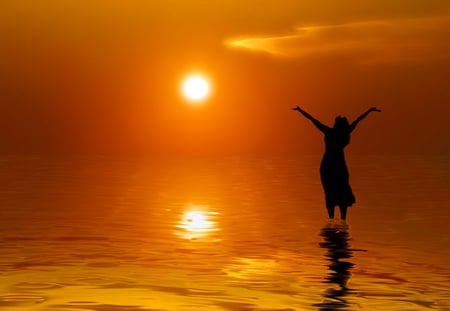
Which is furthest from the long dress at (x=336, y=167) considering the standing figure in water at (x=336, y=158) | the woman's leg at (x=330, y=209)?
the woman's leg at (x=330, y=209)

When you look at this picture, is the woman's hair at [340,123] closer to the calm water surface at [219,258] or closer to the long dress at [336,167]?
the long dress at [336,167]

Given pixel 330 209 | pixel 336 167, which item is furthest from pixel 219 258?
pixel 330 209

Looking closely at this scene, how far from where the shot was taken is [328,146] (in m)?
27.6

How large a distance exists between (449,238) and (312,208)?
1190 centimetres

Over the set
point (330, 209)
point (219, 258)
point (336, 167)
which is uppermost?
point (336, 167)

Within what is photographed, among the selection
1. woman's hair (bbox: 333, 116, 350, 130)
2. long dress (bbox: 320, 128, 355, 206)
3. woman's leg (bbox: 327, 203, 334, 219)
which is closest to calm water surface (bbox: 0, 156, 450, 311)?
woman's leg (bbox: 327, 203, 334, 219)

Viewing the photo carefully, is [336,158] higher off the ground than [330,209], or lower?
higher

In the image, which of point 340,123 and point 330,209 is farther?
point 330,209

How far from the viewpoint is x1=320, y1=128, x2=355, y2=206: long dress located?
27359 mm

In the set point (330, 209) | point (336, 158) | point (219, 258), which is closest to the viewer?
point (219, 258)

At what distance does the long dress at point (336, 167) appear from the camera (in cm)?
2736

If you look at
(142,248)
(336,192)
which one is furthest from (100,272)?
(336,192)

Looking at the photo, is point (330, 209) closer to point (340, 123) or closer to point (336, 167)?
point (336, 167)

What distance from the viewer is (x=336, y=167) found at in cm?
2745
